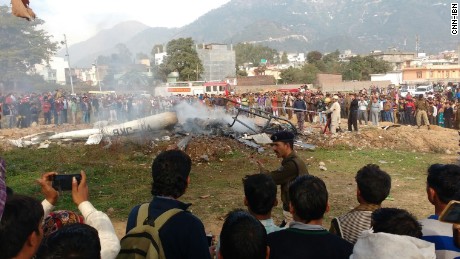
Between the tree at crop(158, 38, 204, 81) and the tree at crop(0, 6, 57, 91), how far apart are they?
85.7 feet

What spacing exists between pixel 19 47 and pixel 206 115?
1058 inches

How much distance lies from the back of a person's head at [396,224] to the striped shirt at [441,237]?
14 centimetres

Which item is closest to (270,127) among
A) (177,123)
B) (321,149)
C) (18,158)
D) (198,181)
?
(321,149)

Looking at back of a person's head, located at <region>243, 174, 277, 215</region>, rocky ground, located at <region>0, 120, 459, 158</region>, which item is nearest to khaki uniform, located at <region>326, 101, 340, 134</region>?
rocky ground, located at <region>0, 120, 459, 158</region>

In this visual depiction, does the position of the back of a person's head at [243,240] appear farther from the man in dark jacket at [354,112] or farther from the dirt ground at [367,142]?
the man in dark jacket at [354,112]

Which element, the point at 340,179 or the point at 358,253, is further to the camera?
the point at 340,179

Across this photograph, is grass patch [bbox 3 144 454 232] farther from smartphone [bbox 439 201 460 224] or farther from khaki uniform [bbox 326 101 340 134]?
smartphone [bbox 439 201 460 224]

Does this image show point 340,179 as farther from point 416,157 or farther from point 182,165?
point 182,165

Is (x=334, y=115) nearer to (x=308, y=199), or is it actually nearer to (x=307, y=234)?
(x=308, y=199)

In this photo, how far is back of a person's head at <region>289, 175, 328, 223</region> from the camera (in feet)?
8.95

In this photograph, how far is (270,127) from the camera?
53.1 feet

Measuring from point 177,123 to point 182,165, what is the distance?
13.1 metres

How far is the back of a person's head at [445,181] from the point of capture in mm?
2963

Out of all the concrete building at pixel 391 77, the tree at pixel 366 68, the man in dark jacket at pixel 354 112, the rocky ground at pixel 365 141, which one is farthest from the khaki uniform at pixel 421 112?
the tree at pixel 366 68
